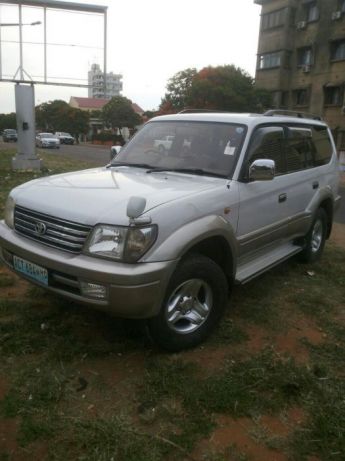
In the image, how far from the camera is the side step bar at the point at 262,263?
3.81 metres

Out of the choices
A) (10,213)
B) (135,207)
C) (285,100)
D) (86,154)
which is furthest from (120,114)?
(135,207)

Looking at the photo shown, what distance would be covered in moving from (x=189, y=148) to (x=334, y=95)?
1296 inches

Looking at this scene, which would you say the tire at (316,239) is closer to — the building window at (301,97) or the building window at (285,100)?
the building window at (301,97)

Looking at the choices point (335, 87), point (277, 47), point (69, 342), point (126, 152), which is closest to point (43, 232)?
point (69, 342)

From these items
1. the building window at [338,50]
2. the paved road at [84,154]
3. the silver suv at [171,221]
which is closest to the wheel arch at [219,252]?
the silver suv at [171,221]

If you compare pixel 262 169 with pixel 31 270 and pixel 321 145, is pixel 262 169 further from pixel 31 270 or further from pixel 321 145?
pixel 321 145

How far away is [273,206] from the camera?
420cm

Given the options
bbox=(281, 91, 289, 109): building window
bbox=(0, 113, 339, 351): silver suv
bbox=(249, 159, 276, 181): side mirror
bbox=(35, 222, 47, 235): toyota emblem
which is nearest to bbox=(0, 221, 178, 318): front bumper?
bbox=(0, 113, 339, 351): silver suv

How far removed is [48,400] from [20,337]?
2.73 feet

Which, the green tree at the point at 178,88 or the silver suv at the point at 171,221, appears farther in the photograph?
the green tree at the point at 178,88

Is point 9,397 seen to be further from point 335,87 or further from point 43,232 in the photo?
point 335,87

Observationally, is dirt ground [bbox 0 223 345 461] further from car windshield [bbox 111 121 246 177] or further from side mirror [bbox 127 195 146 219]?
car windshield [bbox 111 121 246 177]

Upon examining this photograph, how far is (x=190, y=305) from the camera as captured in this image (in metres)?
3.30

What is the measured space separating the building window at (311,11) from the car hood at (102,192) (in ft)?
120
